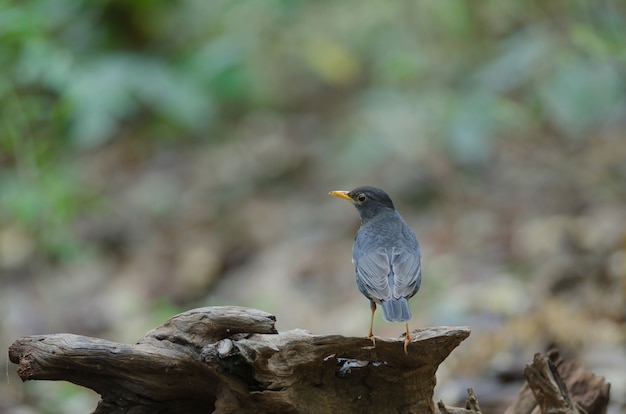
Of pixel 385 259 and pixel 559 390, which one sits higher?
pixel 385 259

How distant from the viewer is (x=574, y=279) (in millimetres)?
6758

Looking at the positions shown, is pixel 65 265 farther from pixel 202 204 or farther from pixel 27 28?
pixel 27 28

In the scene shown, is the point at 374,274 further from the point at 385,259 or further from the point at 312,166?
the point at 312,166

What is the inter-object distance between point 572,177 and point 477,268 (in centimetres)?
236

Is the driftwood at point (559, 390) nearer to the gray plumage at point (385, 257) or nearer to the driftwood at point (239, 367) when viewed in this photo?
the driftwood at point (239, 367)

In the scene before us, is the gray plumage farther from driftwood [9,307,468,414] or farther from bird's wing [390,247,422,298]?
driftwood [9,307,468,414]

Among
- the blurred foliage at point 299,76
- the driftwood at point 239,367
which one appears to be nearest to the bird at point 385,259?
the driftwood at point 239,367

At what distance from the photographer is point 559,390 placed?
3678mm

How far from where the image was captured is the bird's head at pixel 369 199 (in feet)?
15.2

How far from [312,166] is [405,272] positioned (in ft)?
24.5

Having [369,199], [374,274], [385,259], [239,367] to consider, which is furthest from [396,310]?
[369,199]

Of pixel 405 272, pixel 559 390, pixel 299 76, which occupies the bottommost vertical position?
pixel 559 390

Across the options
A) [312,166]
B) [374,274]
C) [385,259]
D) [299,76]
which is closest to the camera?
[374,274]

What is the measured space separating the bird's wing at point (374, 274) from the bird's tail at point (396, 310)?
5 centimetres
